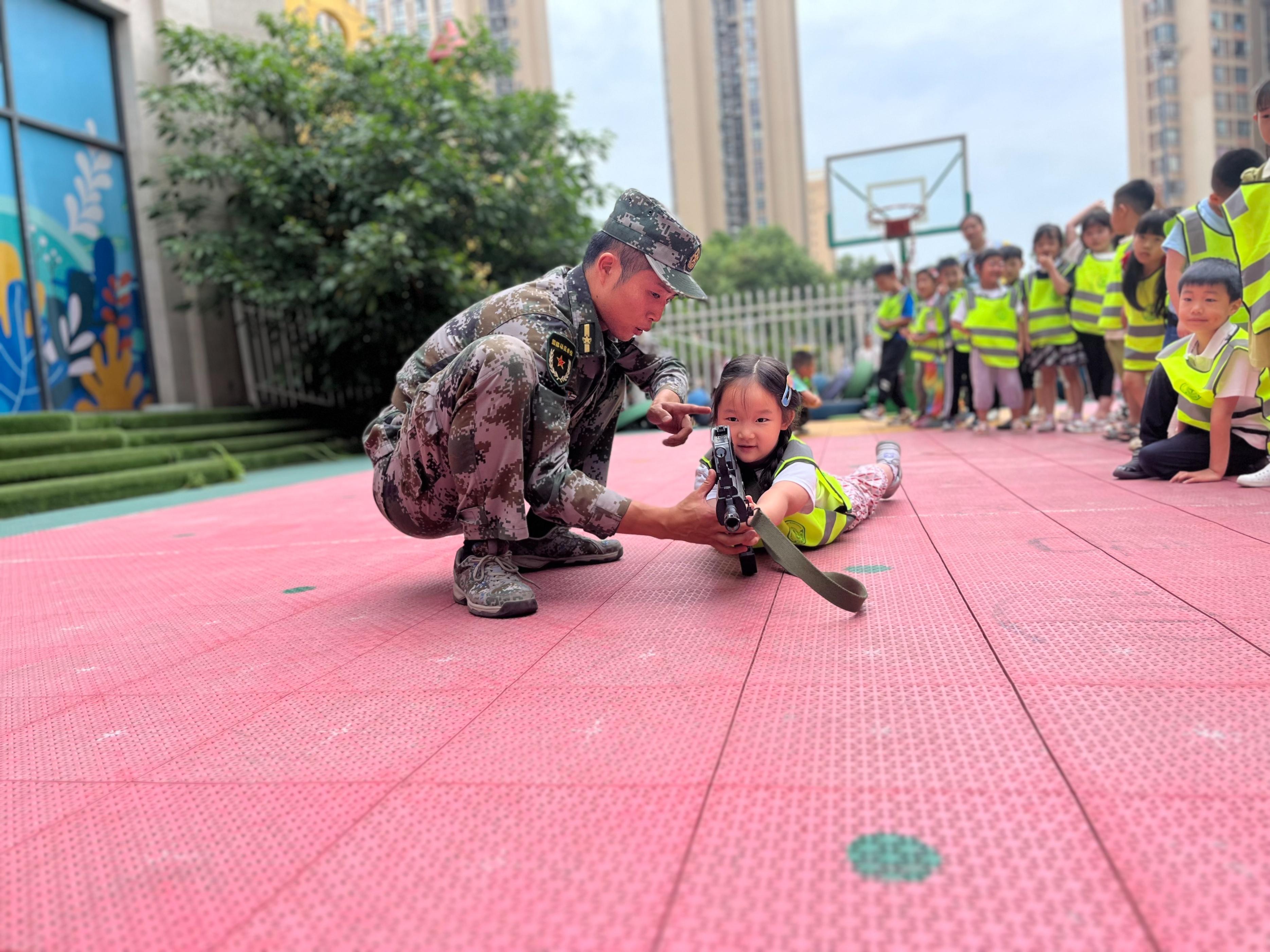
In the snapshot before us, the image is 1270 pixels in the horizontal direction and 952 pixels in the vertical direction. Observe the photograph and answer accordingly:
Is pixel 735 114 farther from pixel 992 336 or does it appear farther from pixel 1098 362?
pixel 1098 362

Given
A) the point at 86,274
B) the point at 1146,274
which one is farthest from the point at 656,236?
the point at 86,274

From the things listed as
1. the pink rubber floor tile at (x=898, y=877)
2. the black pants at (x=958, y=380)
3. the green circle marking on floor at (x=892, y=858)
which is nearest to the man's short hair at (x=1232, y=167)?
the black pants at (x=958, y=380)

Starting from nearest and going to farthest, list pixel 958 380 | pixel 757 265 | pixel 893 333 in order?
1. pixel 958 380
2. pixel 893 333
3. pixel 757 265

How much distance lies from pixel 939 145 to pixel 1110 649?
14.3 metres

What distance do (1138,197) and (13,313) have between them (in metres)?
8.72

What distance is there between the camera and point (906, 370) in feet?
30.0

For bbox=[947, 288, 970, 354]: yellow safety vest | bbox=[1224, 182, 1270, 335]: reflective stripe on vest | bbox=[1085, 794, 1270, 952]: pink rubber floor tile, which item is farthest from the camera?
bbox=[947, 288, 970, 354]: yellow safety vest

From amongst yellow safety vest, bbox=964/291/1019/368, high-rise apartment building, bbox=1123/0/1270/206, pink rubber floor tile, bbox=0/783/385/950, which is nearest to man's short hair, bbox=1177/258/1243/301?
yellow safety vest, bbox=964/291/1019/368

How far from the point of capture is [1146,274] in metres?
4.84

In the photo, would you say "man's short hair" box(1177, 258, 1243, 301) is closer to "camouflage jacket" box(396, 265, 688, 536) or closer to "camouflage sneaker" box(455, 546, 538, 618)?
"camouflage jacket" box(396, 265, 688, 536)

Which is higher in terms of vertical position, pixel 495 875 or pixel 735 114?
pixel 735 114

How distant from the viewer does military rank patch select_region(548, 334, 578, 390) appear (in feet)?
7.29

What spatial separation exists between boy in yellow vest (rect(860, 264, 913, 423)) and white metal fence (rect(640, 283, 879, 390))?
293cm

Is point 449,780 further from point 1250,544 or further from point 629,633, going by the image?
point 1250,544
